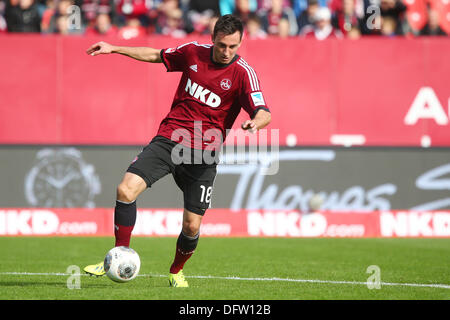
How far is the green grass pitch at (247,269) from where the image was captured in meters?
8.40

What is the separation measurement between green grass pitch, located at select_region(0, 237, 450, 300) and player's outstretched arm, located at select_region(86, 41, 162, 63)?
7.89 ft

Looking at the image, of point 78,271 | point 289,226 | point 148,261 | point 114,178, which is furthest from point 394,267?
point 114,178

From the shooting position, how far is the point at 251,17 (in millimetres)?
18344

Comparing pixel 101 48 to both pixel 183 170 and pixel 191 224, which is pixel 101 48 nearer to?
pixel 183 170

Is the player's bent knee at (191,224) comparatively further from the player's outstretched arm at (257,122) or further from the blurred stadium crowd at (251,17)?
the blurred stadium crowd at (251,17)

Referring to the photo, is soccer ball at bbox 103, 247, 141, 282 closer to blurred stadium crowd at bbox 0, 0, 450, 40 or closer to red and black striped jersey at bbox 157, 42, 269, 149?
red and black striped jersey at bbox 157, 42, 269, 149

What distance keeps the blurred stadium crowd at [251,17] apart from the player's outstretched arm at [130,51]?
29.6 ft

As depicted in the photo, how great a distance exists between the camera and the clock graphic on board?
17375 mm

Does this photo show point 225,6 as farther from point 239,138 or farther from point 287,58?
point 239,138

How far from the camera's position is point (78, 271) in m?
10.6

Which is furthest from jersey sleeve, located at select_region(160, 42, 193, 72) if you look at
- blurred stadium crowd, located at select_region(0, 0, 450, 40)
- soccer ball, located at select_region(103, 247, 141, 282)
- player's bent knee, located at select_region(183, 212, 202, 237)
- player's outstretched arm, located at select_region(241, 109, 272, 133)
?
blurred stadium crowd, located at select_region(0, 0, 450, 40)

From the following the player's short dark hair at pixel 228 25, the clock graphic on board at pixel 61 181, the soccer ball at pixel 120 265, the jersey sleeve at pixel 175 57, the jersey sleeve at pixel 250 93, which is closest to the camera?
the soccer ball at pixel 120 265

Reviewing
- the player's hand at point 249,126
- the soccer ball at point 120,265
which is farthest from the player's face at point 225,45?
the soccer ball at point 120,265

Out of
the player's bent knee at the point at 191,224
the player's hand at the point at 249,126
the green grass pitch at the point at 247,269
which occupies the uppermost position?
the player's hand at the point at 249,126
